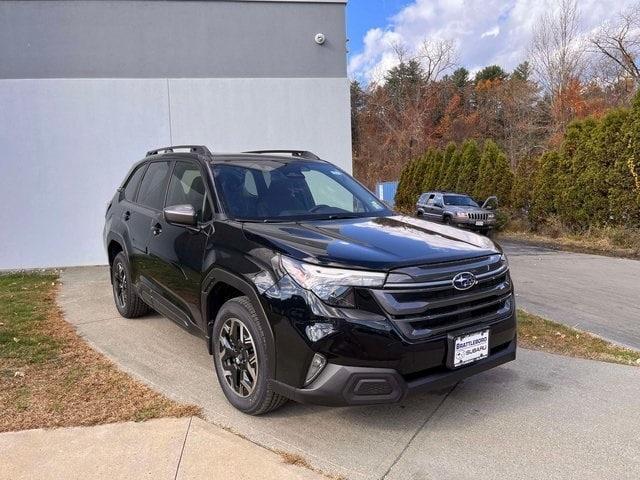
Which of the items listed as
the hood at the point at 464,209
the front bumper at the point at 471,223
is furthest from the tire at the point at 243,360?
the hood at the point at 464,209

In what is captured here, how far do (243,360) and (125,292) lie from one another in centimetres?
309

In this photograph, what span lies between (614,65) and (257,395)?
117 ft

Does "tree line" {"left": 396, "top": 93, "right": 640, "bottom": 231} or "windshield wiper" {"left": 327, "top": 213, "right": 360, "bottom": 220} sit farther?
"tree line" {"left": 396, "top": 93, "right": 640, "bottom": 231}

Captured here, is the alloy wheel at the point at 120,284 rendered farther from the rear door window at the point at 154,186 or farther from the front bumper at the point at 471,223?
the front bumper at the point at 471,223

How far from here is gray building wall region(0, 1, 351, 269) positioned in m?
10.1

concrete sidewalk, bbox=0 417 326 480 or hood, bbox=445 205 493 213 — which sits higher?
hood, bbox=445 205 493 213

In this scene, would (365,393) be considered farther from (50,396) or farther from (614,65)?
(614,65)

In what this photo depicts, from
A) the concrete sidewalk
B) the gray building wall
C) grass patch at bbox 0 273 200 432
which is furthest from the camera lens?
the gray building wall

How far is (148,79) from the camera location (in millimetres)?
10445

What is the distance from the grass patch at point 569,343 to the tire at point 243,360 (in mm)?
3102

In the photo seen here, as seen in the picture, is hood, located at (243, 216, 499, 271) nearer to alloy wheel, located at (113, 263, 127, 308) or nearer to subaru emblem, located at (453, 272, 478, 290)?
subaru emblem, located at (453, 272, 478, 290)

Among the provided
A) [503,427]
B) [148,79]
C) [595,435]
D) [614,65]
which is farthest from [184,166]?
[614,65]

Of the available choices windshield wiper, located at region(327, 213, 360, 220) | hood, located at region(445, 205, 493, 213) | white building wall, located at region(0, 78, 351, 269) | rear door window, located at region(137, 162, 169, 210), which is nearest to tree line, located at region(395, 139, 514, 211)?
hood, located at region(445, 205, 493, 213)

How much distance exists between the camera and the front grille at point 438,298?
3.08 metres
